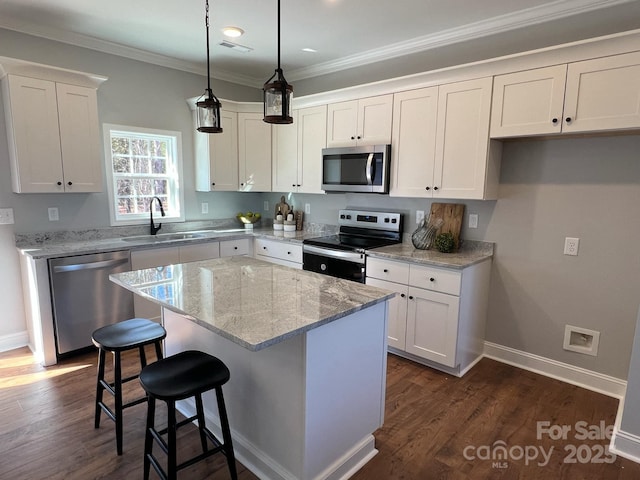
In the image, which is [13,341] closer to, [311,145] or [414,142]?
[311,145]

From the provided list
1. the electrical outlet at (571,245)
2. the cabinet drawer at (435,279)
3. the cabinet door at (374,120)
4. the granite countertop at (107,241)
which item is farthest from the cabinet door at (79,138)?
the electrical outlet at (571,245)

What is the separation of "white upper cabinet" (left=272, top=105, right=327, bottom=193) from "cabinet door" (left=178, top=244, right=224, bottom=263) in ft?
3.32

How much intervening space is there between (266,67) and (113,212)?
226 centimetres

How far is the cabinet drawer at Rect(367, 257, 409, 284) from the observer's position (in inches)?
117

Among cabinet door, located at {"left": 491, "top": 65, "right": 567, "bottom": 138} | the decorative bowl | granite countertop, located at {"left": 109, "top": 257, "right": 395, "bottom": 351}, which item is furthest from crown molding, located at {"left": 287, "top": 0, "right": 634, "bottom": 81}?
granite countertop, located at {"left": 109, "top": 257, "right": 395, "bottom": 351}

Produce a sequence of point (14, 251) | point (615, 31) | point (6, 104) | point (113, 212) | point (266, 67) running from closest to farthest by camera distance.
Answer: point (615, 31) → point (6, 104) → point (14, 251) → point (113, 212) → point (266, 67)

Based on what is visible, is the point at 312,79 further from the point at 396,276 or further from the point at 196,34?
the point at 396,276

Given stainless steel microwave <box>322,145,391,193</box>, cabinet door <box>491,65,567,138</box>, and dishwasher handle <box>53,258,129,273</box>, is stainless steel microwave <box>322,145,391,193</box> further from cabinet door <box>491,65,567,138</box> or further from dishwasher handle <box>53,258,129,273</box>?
dishwasher handle <box>53,258,129,273</box>

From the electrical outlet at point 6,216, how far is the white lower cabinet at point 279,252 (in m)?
2.20

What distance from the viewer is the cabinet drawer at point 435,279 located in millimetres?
2709

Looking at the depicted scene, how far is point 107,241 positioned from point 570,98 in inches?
152

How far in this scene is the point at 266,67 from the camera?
4.20 metres

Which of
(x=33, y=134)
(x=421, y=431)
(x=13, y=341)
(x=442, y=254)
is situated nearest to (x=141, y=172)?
(x=33, y=134)

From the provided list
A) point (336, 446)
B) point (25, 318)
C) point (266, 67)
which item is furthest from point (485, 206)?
point (25, 318)
